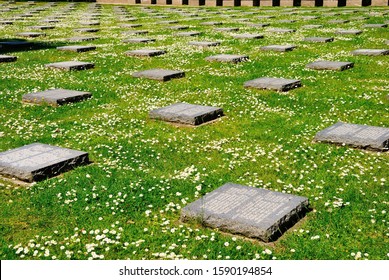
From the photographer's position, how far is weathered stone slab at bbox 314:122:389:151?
6521 mm

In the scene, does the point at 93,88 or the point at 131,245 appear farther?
the point at 93,88

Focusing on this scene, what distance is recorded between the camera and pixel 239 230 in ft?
14.8

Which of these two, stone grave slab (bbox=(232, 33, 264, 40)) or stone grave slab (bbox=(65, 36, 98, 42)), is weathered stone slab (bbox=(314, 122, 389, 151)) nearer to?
stone grave slab (bbox=(232, 33, 264, 40))

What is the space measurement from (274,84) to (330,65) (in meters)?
2.51

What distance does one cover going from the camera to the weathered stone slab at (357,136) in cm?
652

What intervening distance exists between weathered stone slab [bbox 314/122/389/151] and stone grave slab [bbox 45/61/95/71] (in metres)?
7.19

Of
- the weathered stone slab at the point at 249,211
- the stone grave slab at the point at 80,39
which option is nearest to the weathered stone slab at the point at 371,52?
the stone grave slab at the point at 80,39

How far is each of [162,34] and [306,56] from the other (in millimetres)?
7342

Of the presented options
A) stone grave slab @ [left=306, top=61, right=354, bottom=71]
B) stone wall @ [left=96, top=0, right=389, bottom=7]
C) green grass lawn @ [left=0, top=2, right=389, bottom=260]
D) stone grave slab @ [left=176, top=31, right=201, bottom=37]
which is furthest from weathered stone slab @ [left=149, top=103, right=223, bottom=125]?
stone wall @ [left=96, top=0, right=389, bottom=7]

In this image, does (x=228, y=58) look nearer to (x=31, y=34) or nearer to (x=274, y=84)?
(x=274, y=84)

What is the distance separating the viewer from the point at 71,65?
481 inches
